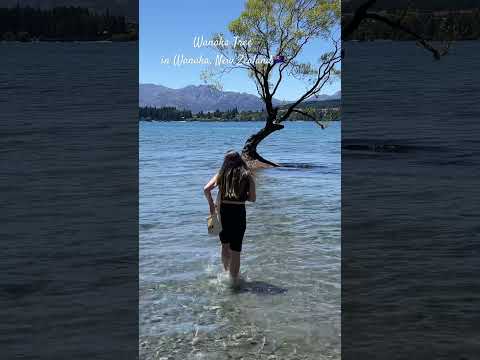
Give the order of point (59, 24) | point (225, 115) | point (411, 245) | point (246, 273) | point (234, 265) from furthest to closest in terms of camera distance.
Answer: point (59, 24) → point (225, 115) → point (411, 245) → point (246, 273) → point (234, 265)

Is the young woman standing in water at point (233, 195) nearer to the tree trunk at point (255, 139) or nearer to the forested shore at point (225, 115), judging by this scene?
the forested shore at point (225, 115)

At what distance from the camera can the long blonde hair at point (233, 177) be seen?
7840 millimetres

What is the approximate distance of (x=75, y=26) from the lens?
7588 cm

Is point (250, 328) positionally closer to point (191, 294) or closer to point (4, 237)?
point (191, 294)

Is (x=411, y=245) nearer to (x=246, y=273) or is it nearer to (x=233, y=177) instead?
(x=246, y=273)

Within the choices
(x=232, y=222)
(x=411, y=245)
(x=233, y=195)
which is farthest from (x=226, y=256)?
(x=411, y=245)

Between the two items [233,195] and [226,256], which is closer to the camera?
[233,195]

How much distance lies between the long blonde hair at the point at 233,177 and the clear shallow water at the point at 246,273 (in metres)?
1.29

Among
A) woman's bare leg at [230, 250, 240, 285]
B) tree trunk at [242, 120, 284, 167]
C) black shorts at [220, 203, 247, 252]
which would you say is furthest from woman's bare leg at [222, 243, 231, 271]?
tree trunk at [242, 120, 284, 167]

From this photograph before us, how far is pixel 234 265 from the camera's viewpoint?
8.44 metres

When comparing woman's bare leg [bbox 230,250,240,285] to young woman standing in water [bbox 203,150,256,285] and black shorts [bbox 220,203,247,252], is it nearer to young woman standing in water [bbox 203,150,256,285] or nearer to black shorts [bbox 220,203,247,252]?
young woman standing in water [bbox 203,150,256,285]

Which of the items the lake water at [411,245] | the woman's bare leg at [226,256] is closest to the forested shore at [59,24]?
the lake water at [411,245]

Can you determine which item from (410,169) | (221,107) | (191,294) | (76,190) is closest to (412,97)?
(410,169)

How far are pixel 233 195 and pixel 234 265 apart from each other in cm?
103
